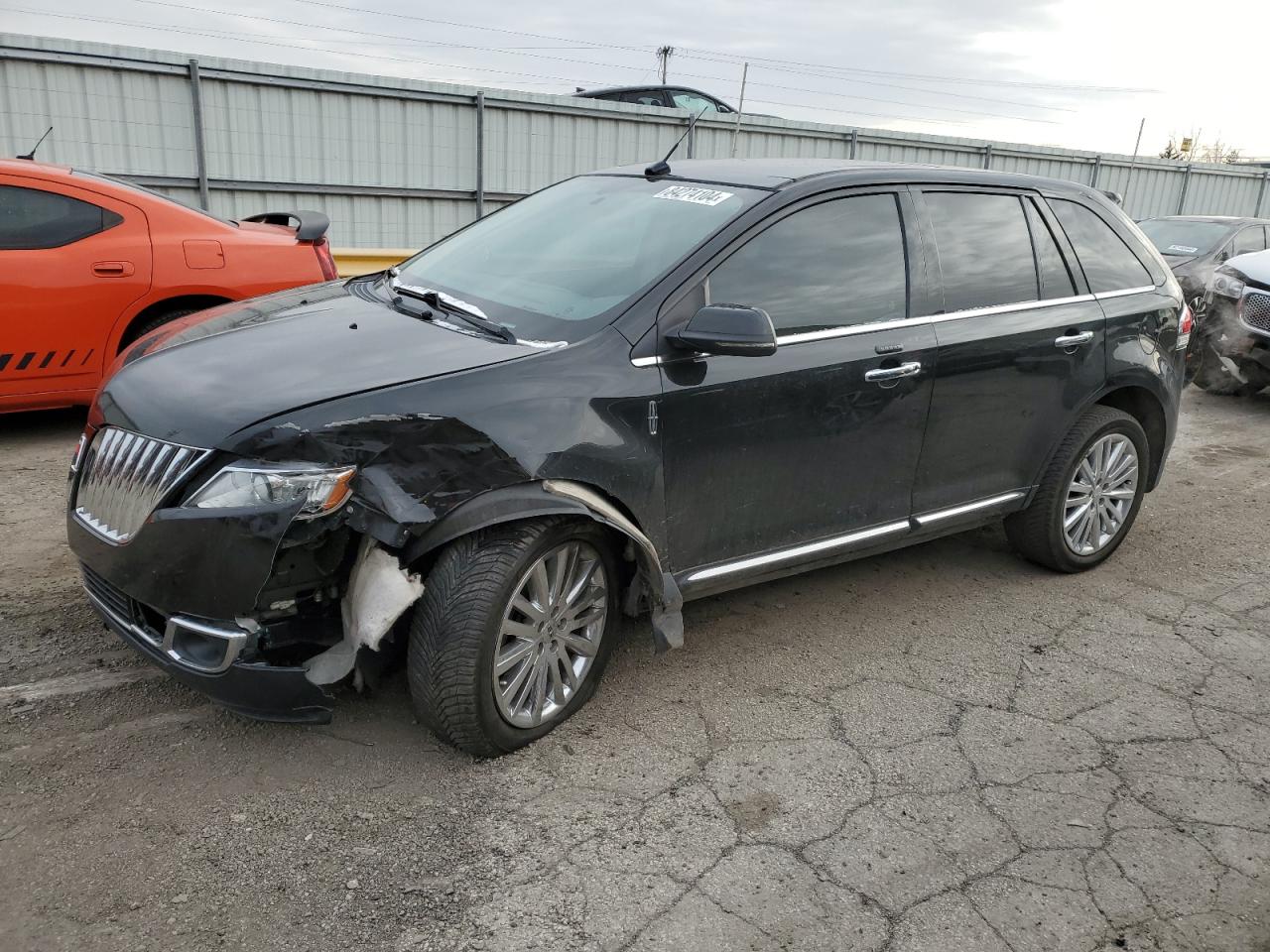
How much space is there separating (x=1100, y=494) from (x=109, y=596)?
4.19 meters

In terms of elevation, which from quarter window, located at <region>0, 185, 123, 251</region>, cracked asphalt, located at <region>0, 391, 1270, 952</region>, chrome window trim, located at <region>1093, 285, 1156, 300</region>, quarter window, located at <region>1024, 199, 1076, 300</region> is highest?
quarter window, located at <region>1024, 199, 1076, 300</region>

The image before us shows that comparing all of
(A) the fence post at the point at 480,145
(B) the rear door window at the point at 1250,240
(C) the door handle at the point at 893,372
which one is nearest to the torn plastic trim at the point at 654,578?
(C) the door handle at the point at 893,372

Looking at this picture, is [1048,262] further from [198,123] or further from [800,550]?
[198,123]

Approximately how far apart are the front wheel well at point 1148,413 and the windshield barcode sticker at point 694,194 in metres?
2.26

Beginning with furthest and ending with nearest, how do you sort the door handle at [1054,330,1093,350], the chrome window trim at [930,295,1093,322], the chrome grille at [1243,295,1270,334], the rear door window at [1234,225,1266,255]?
the rear door window at [1234,225,1266,255] < the chrome grille at [1243,295,1270,334] < the door handle at [1054,330,1093,350] < the chrome window trim at [930,295,1093,322]

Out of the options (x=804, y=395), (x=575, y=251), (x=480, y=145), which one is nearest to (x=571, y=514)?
(x=804, y=395)

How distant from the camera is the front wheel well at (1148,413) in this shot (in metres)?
4.88

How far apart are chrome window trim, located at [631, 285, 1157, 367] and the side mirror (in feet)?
Answer: 0.34

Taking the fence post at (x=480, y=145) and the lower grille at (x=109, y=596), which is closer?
the lower grille at (x=109, y=596)

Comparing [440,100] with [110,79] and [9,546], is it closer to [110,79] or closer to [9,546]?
[110,79]

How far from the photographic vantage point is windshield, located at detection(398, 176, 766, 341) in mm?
3395

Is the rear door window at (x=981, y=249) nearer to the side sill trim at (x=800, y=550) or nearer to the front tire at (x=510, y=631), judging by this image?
the side sill trim at (x=800, y=550)

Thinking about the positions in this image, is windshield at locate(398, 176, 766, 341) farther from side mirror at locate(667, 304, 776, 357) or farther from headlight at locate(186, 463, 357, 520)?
headlight at locate(186, 463, 357, 520)

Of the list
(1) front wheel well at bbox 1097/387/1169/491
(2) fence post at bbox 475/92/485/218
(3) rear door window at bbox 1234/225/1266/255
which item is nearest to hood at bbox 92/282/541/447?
(1) front wheel well at bbox 1097/387/1169/491
